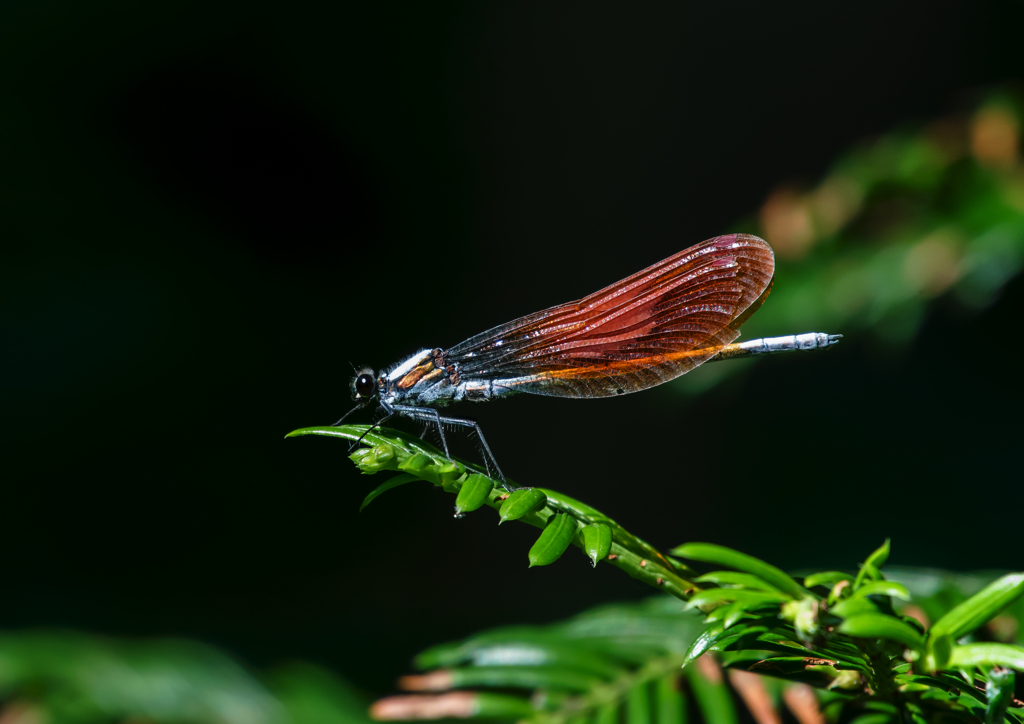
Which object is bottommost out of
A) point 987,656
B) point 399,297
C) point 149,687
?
point 987,656

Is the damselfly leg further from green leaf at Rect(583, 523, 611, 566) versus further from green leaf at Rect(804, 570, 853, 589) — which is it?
green leaf at Rect(804, 570, 853, 589)

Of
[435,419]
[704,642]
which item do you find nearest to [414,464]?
[704,642]

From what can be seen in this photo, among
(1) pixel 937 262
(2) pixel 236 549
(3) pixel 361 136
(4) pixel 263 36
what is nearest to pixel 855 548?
(1) pixel 937 262

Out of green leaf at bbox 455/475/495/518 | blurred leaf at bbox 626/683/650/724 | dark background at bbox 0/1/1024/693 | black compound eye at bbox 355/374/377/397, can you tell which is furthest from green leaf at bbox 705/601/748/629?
dark background at bbox 0/1/1024/693

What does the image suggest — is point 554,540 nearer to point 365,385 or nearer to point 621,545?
point 621,545

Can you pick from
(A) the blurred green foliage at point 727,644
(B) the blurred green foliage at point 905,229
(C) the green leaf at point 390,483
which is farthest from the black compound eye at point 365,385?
(C) the green leaf at point 390,483

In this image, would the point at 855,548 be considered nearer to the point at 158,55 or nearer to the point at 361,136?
the point at 361,136
